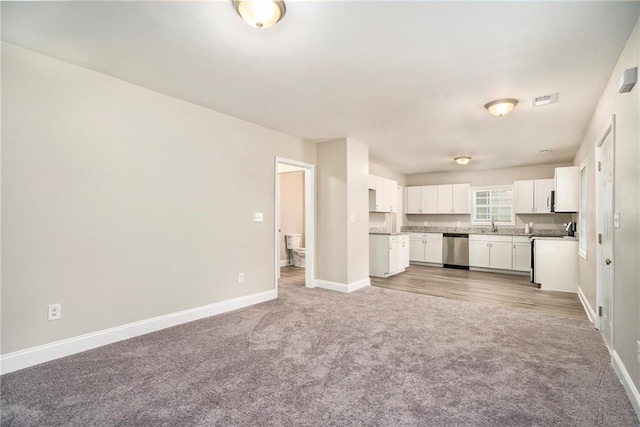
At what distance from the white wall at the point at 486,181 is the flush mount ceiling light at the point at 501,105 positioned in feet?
15.7

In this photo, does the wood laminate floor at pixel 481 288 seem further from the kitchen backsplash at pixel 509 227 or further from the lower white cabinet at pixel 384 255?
the kitchen backsplash at pixel 509 227

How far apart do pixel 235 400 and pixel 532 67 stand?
11.3 feet

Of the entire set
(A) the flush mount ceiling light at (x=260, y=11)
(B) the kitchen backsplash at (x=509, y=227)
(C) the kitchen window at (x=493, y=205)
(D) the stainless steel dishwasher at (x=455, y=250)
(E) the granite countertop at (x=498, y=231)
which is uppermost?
(A) the flush mount ceiling light at (x=260, y=11)

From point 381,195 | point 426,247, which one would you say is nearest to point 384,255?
point 381,195

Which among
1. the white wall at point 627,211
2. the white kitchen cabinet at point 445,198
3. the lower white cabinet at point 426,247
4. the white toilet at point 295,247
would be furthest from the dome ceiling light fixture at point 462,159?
the white toilet at point 295,247

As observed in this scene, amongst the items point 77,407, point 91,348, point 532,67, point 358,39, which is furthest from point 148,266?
point 532,67

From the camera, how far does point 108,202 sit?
9.49 feet

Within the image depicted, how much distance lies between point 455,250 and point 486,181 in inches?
76.8

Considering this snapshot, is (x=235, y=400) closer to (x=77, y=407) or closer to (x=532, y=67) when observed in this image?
(x=77, y=407)

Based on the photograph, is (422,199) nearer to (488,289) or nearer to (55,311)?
(488,289)

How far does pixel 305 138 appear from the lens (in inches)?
198

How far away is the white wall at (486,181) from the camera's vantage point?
7109mm

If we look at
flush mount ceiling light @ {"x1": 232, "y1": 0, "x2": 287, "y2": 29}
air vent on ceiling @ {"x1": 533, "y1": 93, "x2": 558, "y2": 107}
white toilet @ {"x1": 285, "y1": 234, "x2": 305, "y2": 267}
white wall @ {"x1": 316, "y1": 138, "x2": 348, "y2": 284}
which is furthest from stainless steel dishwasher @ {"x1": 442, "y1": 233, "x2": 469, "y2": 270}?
flush mount ceiling light @ {"x1": 232, "y1": 0, "x2": 287, "y2": 29}

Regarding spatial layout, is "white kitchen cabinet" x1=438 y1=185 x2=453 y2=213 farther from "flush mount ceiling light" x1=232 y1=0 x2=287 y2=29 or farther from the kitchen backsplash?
"flush mount ceiling light" x1=232 y1=0 x2=287 y2=29
